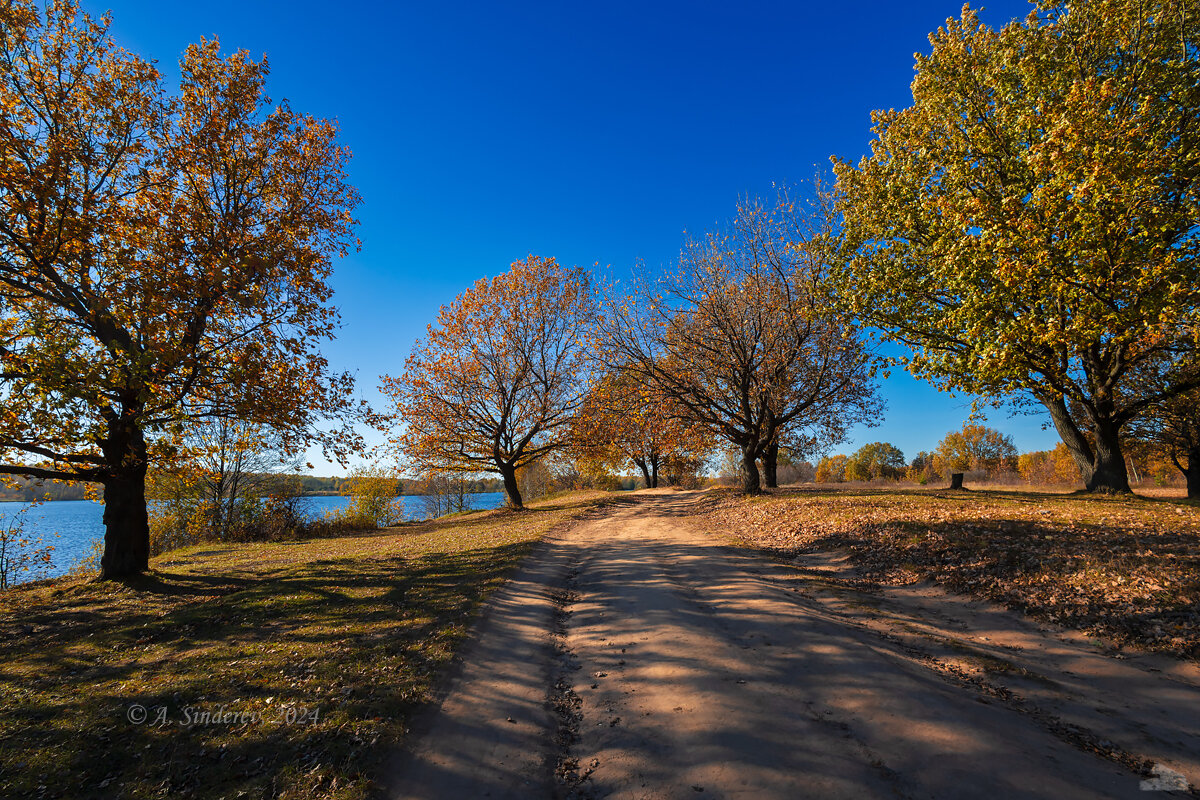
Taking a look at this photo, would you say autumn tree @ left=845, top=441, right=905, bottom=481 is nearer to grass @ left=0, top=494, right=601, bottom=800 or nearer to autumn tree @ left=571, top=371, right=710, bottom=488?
autumn tree @ left=571, top=371, right=710, bottom=488

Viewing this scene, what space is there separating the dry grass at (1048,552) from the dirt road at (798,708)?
29.6 inches

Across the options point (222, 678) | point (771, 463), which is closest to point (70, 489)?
point (222, 678)

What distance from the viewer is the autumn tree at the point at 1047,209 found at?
11.3 metres

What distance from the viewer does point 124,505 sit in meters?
12.4

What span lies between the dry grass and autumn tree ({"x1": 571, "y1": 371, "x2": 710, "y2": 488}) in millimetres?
10241

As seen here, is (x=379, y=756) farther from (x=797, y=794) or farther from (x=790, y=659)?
(x=790, y=659)

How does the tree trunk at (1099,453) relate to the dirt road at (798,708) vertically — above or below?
above

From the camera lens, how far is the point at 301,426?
1312 cm

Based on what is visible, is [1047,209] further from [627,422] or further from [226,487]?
[226,487]

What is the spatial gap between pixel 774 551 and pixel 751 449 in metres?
12.0

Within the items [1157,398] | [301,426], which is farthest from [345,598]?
[1157,398]

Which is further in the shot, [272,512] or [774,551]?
[272,512]

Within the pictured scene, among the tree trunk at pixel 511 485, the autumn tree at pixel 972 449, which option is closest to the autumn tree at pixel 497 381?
the tree trunk at pixel 511 485

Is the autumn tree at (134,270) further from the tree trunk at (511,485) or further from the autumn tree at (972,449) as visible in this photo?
the autumn tree at (972,449)
